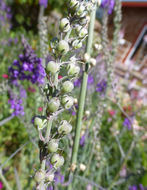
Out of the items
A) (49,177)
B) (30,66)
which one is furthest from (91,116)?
(49,177)

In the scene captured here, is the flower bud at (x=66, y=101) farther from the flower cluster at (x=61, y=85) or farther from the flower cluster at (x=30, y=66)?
the flower cluster at (x=30, y=66)

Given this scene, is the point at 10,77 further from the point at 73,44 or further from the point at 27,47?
the point at 73,44

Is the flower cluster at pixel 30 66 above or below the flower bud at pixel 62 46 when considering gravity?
below

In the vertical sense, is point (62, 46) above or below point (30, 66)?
above

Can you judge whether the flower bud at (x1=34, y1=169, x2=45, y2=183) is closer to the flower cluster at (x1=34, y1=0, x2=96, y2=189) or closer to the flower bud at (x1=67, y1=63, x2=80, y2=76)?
the flower cluster at (x1=34, y1=0, x2=96, y2=189)

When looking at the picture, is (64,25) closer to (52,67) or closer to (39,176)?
(52,67)

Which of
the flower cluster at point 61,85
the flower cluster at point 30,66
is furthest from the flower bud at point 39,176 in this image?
the flower cluster at point 30,66

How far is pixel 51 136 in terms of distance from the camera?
388mm

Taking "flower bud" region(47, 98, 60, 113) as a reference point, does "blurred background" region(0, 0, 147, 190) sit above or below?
below

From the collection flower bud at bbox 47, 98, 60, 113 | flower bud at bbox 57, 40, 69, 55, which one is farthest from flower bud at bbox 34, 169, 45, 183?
flower bud at bbox 57, 40, 69, 55

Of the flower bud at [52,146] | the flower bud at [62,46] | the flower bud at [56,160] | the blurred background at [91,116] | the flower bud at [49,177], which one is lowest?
the blurred background at [91,116]

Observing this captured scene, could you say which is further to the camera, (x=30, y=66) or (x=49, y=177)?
(x=30, y=66)

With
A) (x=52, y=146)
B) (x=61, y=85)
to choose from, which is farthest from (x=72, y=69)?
(x=52, y=146)

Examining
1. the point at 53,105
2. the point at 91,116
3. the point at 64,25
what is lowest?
the point at 91,116
